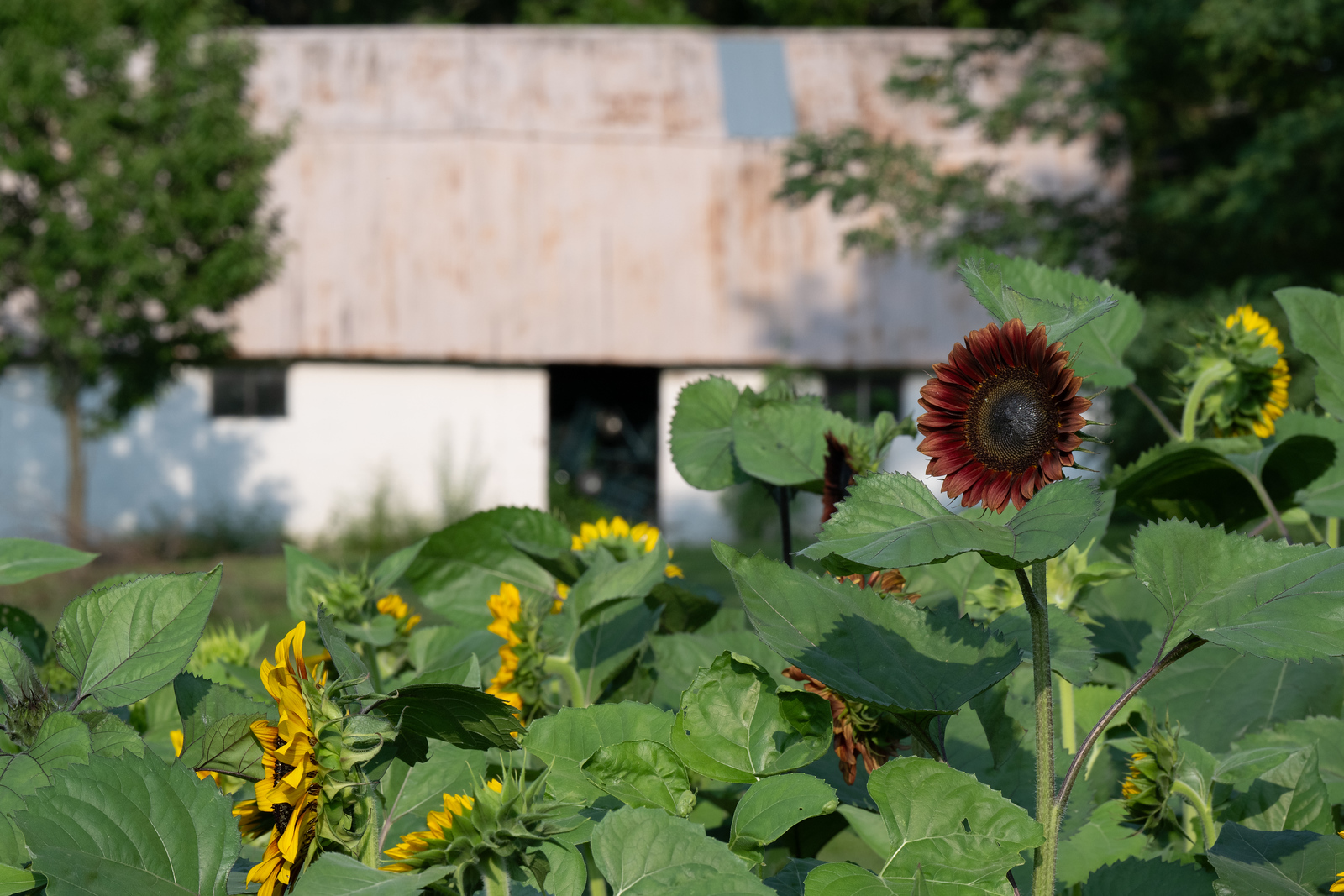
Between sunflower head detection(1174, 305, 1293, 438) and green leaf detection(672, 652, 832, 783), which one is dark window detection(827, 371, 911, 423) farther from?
green leaf detection(672, 652, 832, 783)

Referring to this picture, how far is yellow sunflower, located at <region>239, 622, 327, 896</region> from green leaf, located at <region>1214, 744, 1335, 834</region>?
0.53m

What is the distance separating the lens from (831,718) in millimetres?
613

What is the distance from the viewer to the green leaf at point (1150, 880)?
1.95 ft

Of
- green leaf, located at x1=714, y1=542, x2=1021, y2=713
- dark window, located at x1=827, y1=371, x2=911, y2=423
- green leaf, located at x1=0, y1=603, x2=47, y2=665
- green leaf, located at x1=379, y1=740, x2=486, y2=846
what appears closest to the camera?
green leaf, located at x1=714, y1=542, x2=1021, y2=713

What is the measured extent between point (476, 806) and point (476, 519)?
1.80ft

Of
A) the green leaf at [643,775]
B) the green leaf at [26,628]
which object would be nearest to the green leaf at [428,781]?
the green leaf at [643,775]

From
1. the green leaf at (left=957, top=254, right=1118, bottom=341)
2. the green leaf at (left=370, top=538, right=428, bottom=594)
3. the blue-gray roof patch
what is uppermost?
the blue-gray roof patch

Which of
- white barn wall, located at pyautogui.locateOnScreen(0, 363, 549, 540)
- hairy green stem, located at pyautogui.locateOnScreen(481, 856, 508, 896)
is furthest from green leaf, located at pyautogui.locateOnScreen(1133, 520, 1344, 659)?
white barn wall, located at pyautogui.locateOnScreen(0, 363, 549, 540)

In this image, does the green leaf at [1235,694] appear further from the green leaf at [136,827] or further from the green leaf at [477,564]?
the green leaf at [136,827]

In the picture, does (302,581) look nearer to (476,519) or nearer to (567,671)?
(476,519)

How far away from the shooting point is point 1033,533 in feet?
1.46

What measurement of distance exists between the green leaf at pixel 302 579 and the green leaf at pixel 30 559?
0.17 m

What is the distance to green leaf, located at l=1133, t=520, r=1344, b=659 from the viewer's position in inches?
A: 19.1

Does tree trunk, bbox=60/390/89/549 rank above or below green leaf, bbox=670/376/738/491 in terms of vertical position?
below
